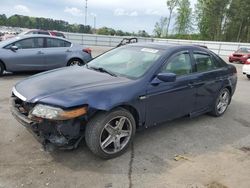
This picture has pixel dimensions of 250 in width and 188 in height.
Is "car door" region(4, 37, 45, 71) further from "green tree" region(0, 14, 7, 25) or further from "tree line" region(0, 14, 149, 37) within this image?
"green tree" region(0, 14, 7, 25)

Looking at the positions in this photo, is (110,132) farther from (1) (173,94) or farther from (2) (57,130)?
(1) (173,94)

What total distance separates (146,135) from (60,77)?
164 centimetres

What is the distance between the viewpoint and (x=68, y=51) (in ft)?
33.8

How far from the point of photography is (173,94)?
4.74 meters

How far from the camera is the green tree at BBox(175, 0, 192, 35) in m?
53.3

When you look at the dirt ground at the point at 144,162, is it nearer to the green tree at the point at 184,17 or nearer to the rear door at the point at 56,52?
the rear door at the point at 56,52

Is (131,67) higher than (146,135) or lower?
higher

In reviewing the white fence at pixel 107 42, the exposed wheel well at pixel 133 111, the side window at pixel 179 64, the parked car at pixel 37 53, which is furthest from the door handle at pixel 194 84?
the white fence at pixel 107 42

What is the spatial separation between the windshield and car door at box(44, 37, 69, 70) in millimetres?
4863

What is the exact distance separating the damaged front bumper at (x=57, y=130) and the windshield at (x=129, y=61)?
1.20m

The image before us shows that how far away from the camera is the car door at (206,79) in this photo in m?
5.38

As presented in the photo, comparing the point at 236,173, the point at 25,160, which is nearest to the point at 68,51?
the point at 25,160

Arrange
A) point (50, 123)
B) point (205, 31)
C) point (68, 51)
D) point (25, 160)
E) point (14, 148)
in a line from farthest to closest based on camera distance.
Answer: point (205, 31), point (68, 51), point (14, 148), point (25, 160), point (50, 123)

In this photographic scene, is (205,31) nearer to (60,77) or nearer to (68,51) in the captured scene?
(68,51)
